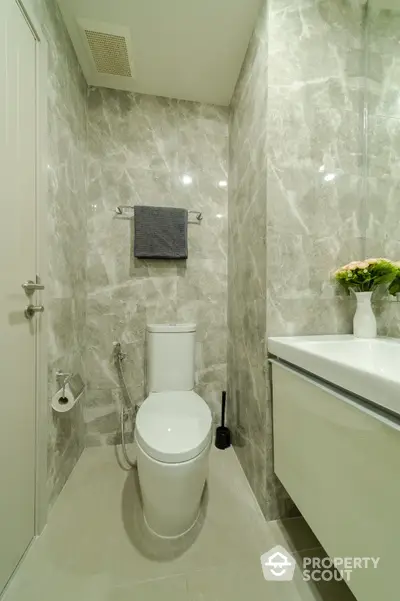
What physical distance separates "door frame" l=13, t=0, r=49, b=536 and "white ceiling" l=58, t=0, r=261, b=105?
0.41 metres

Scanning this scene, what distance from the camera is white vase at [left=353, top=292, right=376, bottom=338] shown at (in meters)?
1.10

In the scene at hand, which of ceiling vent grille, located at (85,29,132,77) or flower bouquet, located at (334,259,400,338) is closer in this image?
flower bouquet, located at (334,259,400,338)

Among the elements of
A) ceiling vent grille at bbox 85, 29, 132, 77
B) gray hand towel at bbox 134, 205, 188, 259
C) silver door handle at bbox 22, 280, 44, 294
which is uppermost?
ceiling vent grille at bbox 85, 29, 132, 77

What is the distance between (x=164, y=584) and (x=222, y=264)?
1534 millimetres

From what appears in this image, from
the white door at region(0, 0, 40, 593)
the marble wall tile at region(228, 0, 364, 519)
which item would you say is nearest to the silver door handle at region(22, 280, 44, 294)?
the white door at region(0, 0, 40, 593)

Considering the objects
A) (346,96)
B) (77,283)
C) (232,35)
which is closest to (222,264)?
(77,283)

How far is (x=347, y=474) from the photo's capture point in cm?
66

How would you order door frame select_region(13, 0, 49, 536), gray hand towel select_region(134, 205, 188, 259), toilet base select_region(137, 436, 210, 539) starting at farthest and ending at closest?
gray hand towel select_region(134, 205, 188, 259) → door frame select_region(13, 0, 49, 536) → toilet base select_region(137, 436, 210, 539)

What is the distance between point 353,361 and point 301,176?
83cm

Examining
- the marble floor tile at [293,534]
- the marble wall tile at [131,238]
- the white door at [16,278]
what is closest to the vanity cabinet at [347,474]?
the marble floor tile at [293,534]

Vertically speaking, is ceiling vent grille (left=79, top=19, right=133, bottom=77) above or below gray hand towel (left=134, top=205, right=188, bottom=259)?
above

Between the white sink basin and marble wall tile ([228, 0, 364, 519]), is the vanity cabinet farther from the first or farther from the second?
marble wall tile ([228, 0, 364, 519])

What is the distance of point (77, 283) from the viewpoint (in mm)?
1470

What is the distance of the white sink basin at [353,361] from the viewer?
21.7 inches
